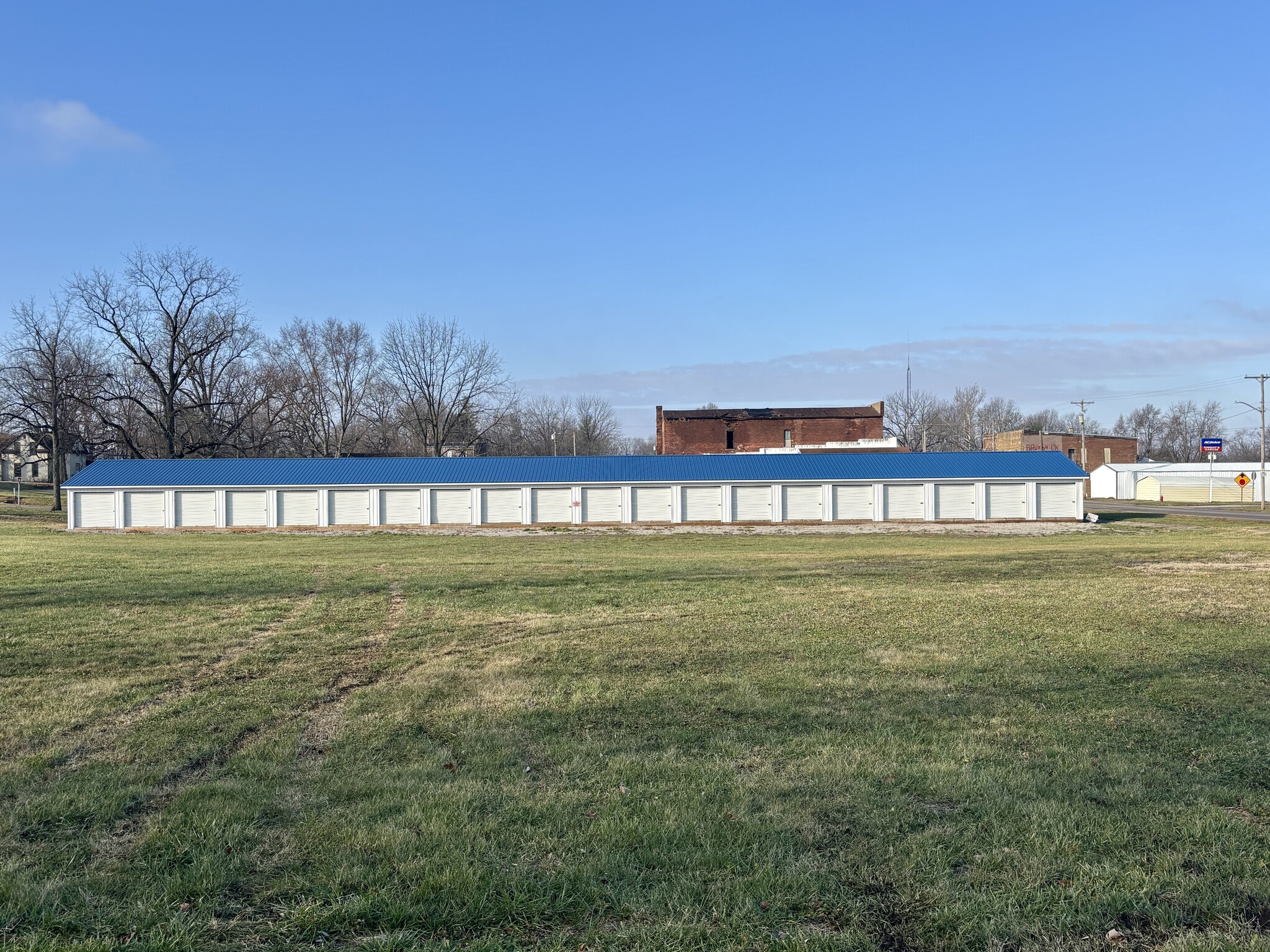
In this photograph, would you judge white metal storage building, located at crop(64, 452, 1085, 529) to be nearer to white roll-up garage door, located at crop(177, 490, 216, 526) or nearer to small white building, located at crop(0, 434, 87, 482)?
white roll-up garage door, located at crop(177, 490, 216, 526)

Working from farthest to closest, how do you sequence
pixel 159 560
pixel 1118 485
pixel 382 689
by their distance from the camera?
pixel 1118 485 → pixel 159 560 → pixel 382 689

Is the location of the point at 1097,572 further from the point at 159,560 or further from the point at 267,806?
the point at 159,560

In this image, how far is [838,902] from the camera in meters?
4.54

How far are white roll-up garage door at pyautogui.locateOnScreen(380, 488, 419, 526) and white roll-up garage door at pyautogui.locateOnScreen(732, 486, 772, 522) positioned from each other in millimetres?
16337

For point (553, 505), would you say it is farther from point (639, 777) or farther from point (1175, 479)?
point (1175, 479)

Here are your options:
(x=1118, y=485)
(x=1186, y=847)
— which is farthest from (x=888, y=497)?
(x=1118, y=485)

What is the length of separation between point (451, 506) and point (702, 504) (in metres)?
12.9

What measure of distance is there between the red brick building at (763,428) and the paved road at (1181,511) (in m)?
20.0

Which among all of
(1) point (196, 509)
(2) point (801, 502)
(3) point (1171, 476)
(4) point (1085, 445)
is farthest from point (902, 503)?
(4) point (1085, 445)

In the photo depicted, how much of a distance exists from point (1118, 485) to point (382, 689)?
8513 cm

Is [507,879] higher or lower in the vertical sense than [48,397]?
lower

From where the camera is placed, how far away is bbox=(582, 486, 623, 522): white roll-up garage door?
4519cm

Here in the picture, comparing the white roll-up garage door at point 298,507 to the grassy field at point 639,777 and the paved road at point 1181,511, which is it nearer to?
the grassy field at point 639,777

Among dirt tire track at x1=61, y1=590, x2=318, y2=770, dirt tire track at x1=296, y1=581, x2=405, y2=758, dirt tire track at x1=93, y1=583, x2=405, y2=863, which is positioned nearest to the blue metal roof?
dirt tire track at x1=296, y1=581, x2=405, y2=758
